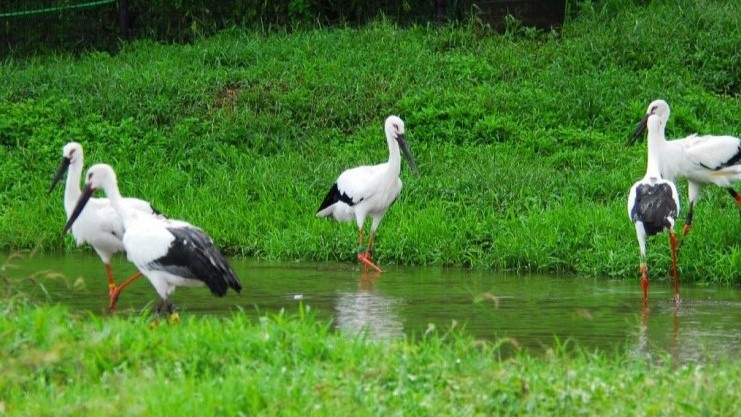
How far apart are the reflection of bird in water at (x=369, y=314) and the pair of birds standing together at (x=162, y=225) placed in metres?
0.83

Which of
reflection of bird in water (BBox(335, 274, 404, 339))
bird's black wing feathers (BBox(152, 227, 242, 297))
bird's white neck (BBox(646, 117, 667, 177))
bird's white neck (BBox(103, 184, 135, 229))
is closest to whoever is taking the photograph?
bird's black wing feathers (BBox(152, 227, 242, 297))

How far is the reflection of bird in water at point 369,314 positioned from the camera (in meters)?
8.56

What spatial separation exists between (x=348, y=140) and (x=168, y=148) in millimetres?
1964

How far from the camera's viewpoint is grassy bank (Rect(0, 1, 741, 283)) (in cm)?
1228

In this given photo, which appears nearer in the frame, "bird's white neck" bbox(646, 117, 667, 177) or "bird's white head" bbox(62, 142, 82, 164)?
"bird's white head" bbox(62, 142, 82, 164)

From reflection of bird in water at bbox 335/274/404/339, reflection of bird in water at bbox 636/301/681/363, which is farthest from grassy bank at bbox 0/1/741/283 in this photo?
reflection of bird in water at bbox 335/274/404/339

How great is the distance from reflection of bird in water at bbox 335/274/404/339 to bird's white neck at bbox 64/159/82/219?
2026 mm

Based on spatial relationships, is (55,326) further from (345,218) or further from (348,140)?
(348,140)

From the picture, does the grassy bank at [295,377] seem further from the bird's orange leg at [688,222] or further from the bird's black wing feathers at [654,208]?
the bird's orange leg at [688,222]

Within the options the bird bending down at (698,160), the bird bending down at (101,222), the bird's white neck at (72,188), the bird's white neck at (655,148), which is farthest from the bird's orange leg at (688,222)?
the bird's white neck at (72,188)

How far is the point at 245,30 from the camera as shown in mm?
19016

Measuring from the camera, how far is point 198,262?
27.3 ft

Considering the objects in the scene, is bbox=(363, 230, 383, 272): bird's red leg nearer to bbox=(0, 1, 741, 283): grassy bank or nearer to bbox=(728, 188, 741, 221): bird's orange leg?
bbox=(0, 1, 741, 283): grassy bank

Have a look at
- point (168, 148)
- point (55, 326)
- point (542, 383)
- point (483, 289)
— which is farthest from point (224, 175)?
point (542, 383)
